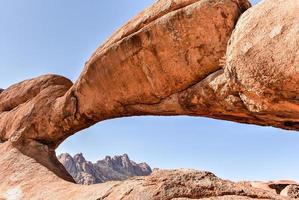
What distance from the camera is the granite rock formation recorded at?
28.0 feet

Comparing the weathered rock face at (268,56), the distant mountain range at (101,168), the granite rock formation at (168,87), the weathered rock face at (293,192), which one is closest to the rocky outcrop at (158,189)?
the granite rock formation at (168,87)

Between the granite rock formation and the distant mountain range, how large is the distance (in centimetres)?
6076

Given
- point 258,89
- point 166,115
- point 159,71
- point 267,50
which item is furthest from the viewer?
point 166,115

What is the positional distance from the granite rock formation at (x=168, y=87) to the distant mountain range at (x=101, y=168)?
2392 inches

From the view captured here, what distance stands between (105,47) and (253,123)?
6.70 m

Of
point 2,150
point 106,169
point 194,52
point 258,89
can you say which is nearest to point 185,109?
point 194,52

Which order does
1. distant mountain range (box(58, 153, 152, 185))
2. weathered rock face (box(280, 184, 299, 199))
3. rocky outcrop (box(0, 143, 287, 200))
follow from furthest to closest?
distant mountain range (box(58, 153, 152, 185)) < weathered rock face (box(280, 184, 299, 199)) < rocky outcrop (box(0, 143, 287, 200))

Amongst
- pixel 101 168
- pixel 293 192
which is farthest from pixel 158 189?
pixel 101 168

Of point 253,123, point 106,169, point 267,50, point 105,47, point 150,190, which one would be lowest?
point 106,169

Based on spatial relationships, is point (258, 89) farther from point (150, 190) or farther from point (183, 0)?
point (183, 0)

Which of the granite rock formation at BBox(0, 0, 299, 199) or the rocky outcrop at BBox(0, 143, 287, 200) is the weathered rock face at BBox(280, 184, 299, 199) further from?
the rocky outcrop at BBox(0, 143, 287, 200)

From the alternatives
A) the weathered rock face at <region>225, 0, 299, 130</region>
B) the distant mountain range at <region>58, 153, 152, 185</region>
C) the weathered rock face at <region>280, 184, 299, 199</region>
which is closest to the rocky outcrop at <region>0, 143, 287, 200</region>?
the weathered rock face at <region>225, 0, 299, 130</region>

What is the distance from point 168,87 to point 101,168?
8809 centimetres

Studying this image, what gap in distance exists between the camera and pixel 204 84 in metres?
12.2
